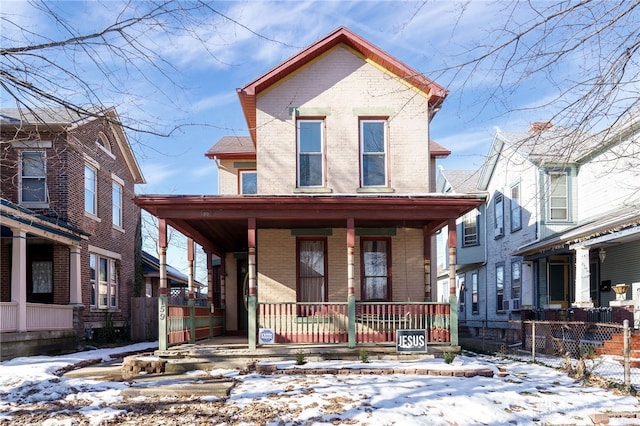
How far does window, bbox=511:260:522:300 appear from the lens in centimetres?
1865

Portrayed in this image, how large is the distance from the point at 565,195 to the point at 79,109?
16540mm

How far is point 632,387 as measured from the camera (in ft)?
25.4

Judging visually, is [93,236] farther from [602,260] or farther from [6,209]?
[602,260]

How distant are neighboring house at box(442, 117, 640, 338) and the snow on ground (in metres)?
5.28

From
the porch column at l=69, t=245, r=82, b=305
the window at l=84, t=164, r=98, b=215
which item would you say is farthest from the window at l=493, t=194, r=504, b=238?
the porch column at l=69, t=245, r=82, b=305

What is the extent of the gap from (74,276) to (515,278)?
15.5 m

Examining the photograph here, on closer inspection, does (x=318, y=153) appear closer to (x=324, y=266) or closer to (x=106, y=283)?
(x=324, y=266)

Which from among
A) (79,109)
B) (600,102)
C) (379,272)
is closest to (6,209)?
(79,109)

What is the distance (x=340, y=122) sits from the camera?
42.7ft

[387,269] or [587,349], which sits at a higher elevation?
[387,269]

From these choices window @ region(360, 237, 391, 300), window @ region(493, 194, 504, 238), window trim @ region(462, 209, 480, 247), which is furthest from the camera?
window trim @ region(462, 209, 480, 247)

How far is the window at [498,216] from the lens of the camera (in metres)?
20.6

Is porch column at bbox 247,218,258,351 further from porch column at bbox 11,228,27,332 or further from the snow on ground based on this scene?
porch column at bbox 11,228,27,332

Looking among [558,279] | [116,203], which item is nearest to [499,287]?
[558,279]
